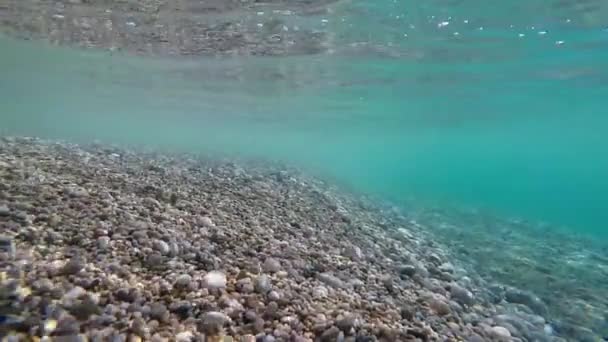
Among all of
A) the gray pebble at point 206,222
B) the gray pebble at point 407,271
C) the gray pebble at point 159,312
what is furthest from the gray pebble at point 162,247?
the gray pebble at point 407,271

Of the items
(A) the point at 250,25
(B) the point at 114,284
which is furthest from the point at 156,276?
(A) the point at 250,25

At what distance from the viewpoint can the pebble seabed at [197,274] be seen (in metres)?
3.20

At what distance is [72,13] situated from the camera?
14117 millimetres

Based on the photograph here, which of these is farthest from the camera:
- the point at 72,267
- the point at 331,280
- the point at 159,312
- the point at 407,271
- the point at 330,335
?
the point at 407,271

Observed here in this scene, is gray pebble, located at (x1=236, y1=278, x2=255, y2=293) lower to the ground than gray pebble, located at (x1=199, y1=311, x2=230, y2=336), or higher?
lower

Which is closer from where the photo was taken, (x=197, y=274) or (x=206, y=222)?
(x=197, y=274)

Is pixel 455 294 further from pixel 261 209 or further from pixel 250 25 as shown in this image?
pixel 250 25

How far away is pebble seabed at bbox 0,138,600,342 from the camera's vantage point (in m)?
3.20

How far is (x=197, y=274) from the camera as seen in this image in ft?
13.4

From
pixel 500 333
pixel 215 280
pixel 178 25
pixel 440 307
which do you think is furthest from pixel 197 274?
pixel 178 25

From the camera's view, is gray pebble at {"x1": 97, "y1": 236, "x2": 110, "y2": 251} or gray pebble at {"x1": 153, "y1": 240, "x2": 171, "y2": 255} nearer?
gray pebble at {"x1": 97, "y1": 236, "x2": 110, "y2": 251}

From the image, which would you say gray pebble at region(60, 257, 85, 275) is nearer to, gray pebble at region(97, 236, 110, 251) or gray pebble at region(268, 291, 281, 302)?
gray pebble at region(97, 236, 110, 251)

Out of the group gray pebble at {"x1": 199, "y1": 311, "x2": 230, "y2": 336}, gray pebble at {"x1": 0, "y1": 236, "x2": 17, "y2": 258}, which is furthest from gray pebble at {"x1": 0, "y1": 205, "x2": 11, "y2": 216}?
gray pebble at {"x1": 199, "y1": 311, "x2": 230, "y2": 336}

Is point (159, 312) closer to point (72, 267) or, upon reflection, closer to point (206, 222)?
point (72, 267)
